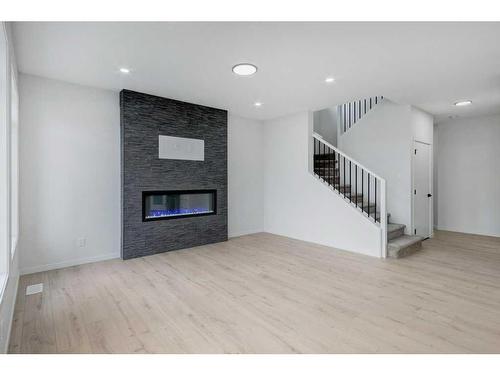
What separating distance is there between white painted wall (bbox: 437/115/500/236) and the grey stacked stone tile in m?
5.23

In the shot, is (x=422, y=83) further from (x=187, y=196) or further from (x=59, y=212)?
(x=59, y=212)

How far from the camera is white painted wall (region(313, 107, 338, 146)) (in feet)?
24.5

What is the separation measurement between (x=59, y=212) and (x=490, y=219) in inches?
316

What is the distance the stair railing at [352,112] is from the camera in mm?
5680

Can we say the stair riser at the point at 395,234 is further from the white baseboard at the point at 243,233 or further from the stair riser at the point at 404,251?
the white baseboard at the point at 243,233

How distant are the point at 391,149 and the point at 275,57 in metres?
3.40

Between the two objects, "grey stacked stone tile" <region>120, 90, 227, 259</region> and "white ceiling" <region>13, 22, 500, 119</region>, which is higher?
"white ceiling" <region>13, 22, 500, 119</region>

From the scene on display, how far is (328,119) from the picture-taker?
7.55 meters

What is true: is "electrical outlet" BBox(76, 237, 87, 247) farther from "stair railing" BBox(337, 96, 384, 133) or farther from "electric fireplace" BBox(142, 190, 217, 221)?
"stair railing" BBox(337, 96, 384, 133)

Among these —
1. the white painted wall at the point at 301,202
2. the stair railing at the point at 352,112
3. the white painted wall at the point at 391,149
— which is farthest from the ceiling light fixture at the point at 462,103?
the white painted wall at the point at 301,202

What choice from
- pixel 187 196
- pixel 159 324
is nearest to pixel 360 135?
pixel 187 196

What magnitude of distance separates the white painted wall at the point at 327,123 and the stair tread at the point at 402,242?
3.51 metres

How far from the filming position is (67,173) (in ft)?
12.1

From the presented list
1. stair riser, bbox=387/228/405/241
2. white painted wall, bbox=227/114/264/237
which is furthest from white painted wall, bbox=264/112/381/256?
stair riser, bbox=387/228/405/241
